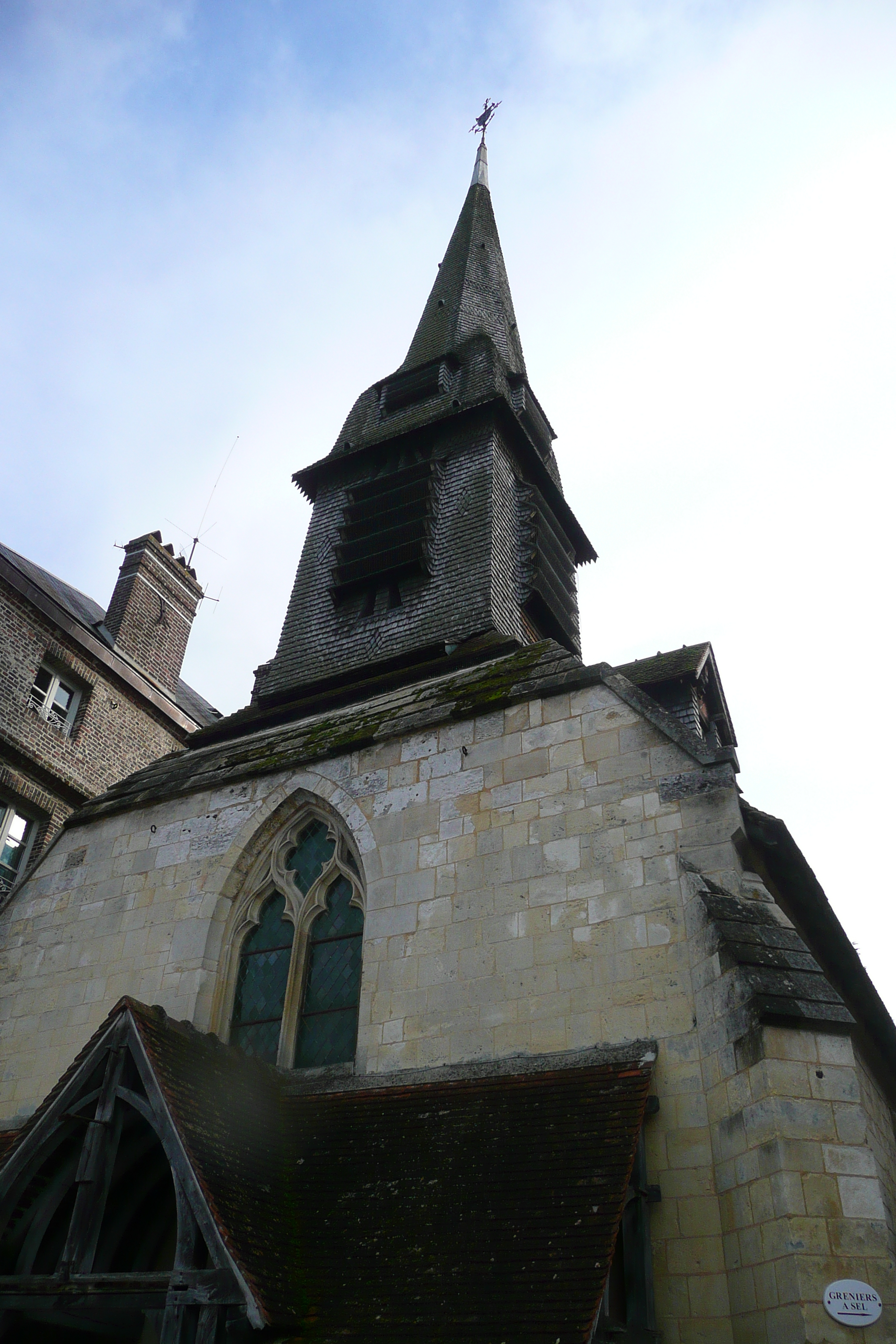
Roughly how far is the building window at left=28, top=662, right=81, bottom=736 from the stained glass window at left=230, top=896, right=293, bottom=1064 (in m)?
6.67

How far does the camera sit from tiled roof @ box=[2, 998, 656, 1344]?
5.02 metres

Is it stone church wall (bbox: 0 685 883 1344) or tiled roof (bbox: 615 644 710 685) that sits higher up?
tiled roof (bbox: 615 644 710 685)

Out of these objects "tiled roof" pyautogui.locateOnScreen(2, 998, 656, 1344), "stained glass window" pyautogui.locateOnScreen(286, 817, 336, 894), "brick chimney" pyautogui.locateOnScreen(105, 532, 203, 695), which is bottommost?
"tiled roof" pyautogui.locateOnScreen(2, 998, 656, 1344)

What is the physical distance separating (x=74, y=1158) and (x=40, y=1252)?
2.35 feet

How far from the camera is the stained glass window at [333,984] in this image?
7.80 m

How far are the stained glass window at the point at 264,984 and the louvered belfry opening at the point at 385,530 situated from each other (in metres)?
5.52

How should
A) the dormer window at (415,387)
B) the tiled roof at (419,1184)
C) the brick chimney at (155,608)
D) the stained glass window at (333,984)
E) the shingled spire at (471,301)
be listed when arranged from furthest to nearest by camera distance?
the shingled spire at (471,301) → the brick chimney at (155,608) → the dormer window at (415,387) → the stained glass window at (333,984) → the tiled roof at (419,1184)

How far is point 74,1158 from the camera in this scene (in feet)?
20.4

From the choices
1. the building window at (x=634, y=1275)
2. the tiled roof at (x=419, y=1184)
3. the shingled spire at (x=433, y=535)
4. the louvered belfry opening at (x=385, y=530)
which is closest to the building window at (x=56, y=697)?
the shingled spire at (x=433, y=535)

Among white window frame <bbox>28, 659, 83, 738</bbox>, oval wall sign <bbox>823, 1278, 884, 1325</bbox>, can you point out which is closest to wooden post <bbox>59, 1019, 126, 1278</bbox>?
oval wall sign <bbox>823, 1278, 884, 1325</bbox>

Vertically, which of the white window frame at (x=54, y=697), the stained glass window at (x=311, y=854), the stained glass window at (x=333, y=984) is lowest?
the stained glass window at (x=333, y=984)

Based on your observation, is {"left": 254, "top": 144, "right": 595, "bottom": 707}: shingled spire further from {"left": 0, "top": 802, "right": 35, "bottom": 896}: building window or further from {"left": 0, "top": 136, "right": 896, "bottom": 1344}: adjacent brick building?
{"left": 0, "top": 802, "right": 35, "bottom": 896}: building window

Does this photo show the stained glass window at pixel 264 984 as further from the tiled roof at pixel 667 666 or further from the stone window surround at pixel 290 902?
the tiled roof at pixel 667 666

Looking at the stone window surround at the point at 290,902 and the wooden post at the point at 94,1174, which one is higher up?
the stone window surround at the point at 290,902
